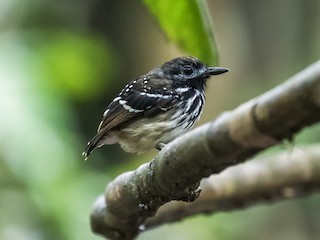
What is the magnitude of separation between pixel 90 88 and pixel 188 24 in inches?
105

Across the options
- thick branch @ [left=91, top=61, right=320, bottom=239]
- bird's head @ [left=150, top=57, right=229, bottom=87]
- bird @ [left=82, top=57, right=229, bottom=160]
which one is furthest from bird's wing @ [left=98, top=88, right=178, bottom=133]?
thick branch @ [left=91, top=61, right=320, bottom=239]

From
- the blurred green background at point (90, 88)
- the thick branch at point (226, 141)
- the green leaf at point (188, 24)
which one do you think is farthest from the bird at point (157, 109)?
the green leaf at point (188, 24)

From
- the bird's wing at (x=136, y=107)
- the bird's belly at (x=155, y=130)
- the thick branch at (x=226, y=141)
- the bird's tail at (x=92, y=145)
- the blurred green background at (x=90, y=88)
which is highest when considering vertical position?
the thick branch at (x=226, y=141)

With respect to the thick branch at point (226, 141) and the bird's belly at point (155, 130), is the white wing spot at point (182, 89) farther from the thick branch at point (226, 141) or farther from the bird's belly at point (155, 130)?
the thick branch at point (226, 141)

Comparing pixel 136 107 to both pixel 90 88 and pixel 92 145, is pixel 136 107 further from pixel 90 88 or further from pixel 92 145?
pixel 90 88

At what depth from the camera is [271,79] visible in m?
4.68

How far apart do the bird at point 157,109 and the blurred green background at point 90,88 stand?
0.15 m

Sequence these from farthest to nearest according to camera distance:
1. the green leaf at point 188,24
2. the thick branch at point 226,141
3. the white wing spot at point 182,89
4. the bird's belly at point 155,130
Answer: the white wing spot at point 182,89, the bird's belly at point 155,130, the green leaf at point 188,24, the thick branch at point 226,141

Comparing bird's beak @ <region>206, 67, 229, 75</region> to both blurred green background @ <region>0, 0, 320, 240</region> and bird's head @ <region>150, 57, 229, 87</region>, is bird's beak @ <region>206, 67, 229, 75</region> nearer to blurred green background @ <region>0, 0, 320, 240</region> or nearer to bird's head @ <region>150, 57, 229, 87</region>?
bird's head @ <region>150, 57, 229, 87</region>

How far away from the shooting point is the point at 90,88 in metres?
3.98

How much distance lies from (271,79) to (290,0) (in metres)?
0.74

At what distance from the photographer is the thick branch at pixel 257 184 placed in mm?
2426

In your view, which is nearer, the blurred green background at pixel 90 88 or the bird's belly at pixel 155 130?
the bird's belly at pixel 155 130

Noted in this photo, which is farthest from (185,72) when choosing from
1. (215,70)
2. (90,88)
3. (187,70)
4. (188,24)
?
(90,88)
